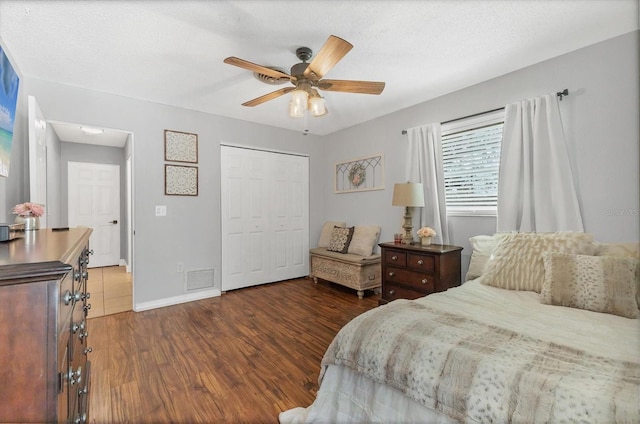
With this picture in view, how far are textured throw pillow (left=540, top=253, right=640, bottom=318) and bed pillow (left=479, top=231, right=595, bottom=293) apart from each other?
154 millimetres

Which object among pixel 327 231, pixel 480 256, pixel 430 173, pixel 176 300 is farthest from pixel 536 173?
pixel 176 300

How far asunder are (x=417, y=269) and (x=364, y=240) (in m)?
1.17

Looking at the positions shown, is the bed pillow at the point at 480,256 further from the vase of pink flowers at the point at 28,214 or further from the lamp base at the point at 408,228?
the vase of pink flowers at the point at 28,214

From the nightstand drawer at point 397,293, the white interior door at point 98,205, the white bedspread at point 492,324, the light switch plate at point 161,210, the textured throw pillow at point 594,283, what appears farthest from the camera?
the white interior door at point 98,205

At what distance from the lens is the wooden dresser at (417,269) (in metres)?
2.72

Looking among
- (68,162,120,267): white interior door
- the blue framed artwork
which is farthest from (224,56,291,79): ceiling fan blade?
(68,162,120,267): white interior door

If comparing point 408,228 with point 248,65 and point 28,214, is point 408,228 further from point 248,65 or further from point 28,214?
point 28,214

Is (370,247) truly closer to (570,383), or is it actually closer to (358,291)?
(358,291)

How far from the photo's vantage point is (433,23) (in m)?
1.95

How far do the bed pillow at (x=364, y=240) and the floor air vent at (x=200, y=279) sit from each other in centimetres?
195

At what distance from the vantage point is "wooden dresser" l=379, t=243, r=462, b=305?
2.72 metres

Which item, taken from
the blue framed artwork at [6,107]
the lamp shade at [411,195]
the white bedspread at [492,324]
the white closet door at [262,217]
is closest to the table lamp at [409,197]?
the lamp shade at [411,195]

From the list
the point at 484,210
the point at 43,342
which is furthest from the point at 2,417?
the point at 484,210

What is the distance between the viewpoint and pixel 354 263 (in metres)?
3.71
